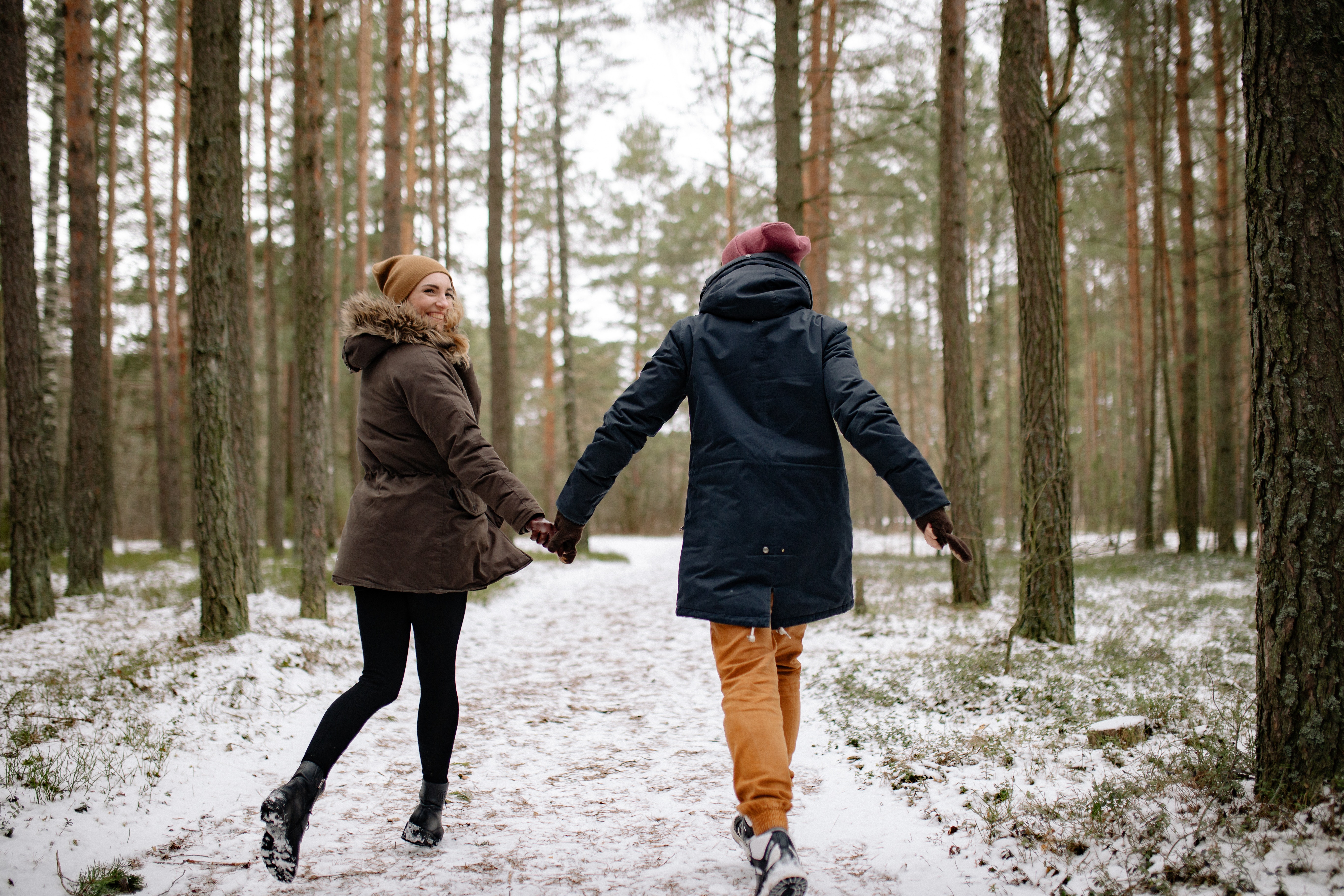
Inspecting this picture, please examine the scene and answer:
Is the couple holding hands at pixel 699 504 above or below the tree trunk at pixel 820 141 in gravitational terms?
below

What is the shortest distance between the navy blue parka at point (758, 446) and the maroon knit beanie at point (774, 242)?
0.12 metres

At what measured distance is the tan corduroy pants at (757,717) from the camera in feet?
8.23

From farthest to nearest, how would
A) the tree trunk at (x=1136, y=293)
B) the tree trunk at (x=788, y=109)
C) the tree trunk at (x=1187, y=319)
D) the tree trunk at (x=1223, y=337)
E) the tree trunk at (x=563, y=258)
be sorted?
the tree trunk at (x=563, y=258) < the tree trunk at (x=1136, y=293) < the tree trunk at (x=1223, y=337) < the tree trunk at (x=1187, y=319) < the tree trunk at (x=788, y=109)

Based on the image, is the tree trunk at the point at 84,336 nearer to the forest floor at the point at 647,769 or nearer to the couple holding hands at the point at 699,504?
the forest floor at the point at 647,769

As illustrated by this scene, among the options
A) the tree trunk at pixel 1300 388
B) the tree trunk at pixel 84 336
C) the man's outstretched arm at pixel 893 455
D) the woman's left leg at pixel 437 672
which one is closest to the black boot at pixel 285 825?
the woman's left leg at pixel 437 672

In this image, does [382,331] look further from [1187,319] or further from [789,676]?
[1187,319]

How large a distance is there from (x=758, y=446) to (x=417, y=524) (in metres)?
1.23

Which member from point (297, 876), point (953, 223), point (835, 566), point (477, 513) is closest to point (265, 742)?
point (297, 876)

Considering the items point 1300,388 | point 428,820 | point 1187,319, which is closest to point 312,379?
point 428,820

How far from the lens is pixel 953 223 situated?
28.1 ft

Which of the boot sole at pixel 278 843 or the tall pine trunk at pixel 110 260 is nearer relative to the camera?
the boot sole at pixel 278 843

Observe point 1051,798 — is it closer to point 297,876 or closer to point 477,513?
point 477,513

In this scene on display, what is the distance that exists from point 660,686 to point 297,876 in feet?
10.8

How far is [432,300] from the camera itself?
120 inches
